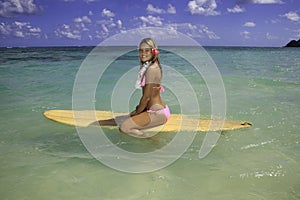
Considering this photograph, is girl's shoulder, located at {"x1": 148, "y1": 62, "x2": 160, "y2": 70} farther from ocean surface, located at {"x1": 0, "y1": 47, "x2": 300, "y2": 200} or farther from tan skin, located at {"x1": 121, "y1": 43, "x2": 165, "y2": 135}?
ocean surface, located at {"x1": 0, "y1": 47, "x2": 300, "y2": 200}

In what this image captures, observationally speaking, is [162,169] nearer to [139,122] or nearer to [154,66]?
[139,122]

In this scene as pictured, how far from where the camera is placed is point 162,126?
4.62 meters

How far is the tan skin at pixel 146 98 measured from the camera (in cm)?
406

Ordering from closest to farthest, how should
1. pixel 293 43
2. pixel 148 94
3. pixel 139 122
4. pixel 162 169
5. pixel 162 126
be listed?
pixel 162 169 < pixel 148 94 < pixel 139 122 < pixel 162 126 < pixel 293 43

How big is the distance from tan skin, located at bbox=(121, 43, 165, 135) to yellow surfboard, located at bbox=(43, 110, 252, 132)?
26 cm

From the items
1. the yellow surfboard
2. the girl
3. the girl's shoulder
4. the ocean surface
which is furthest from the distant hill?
the girl's shoulder

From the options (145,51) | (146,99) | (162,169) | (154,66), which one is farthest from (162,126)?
(162,169)

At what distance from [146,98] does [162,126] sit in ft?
2.14

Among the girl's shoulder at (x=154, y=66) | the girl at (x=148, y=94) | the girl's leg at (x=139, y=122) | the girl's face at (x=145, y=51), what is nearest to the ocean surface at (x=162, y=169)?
the girl's leg at (x=139, y=122)

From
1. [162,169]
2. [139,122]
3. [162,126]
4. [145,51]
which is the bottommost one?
[162,169]

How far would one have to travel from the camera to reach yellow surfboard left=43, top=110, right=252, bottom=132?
464cm

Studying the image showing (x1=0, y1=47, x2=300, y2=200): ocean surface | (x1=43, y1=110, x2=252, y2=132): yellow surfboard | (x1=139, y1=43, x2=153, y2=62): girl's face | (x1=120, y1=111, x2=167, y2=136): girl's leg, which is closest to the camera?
(x1=0, y1=47, x2=300, y2=200): ocean surface

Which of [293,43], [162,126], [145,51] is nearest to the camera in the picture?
[145,51]

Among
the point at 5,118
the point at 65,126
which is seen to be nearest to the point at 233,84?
the point at 65,126
